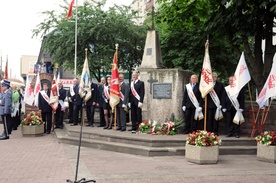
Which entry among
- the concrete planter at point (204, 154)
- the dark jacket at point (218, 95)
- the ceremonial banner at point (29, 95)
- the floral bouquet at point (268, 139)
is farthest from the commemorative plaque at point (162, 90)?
the ceremonial banner at point (29, 95)

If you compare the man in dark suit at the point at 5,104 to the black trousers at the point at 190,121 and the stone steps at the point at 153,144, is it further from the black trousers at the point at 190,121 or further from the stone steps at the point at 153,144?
the black trousers at the point at 190,121

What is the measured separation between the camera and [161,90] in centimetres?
1195

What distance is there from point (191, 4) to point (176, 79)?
267 inches

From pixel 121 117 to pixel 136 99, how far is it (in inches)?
34.9

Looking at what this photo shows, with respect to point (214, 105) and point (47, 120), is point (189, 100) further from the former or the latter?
point (47, 120)

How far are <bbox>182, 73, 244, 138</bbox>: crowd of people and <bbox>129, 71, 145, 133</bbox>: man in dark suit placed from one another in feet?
4.68

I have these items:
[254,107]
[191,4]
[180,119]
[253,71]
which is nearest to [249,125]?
[254,107]

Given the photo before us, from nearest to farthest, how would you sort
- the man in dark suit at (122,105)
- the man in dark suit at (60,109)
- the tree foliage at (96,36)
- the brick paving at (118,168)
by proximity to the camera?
the brick paving at (118,168), the man in dark suit at (122,105), the man in dark suit at (60,109), the tree foliage at (96,36)

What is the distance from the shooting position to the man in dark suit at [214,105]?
11.1 m

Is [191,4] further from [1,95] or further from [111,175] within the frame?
[111,175]

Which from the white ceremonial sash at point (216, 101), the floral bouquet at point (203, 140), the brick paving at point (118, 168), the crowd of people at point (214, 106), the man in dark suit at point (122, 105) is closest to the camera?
the brick paving at point (118, 168)

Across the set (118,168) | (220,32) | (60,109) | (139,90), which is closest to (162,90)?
(139,90)

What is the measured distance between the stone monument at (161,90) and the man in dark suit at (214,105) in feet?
3.30

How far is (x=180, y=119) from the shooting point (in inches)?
458
